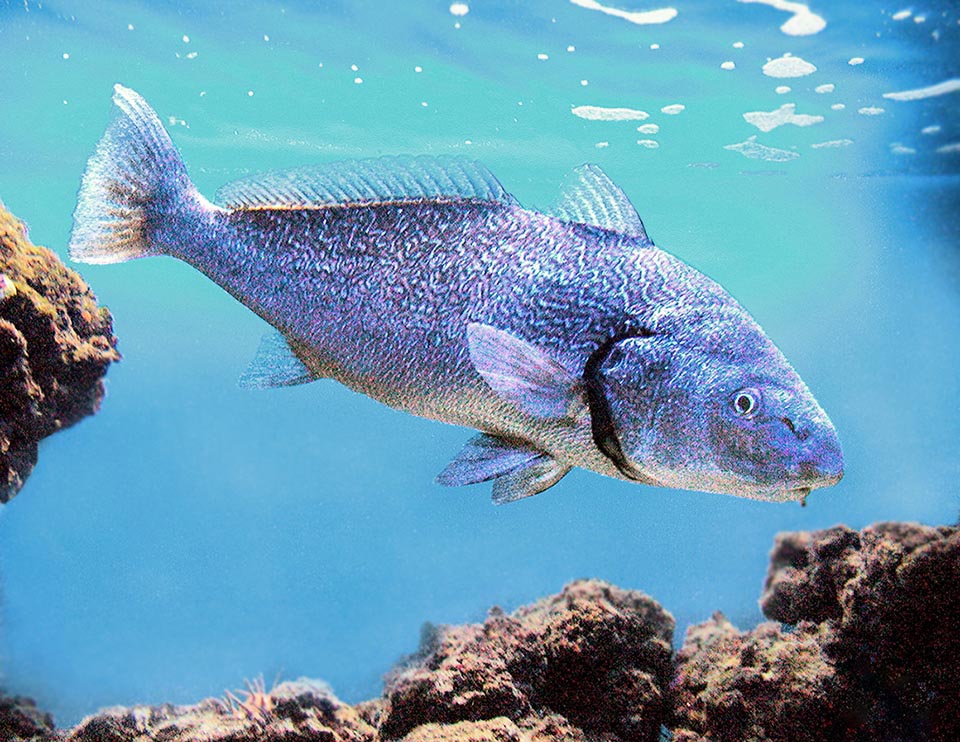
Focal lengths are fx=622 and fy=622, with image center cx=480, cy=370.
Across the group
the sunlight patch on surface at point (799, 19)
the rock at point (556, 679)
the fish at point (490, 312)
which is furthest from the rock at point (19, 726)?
the sunlight patch on surface at point (799, 19)

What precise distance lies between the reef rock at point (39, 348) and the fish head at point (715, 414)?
3256 millimetres

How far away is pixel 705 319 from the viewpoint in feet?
5.67

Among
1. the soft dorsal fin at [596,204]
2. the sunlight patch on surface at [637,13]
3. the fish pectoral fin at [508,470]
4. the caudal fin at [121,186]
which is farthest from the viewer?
the sunlight patch on surface at [637,13]

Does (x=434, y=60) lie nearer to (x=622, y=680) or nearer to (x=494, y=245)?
(x=494, y=245)

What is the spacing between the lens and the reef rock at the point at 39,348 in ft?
11.1

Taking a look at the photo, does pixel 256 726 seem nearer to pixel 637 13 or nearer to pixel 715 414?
pixel 715 414

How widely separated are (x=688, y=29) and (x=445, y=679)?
8.35 meters

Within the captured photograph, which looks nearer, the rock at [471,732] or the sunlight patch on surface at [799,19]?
the rock at [471,732]

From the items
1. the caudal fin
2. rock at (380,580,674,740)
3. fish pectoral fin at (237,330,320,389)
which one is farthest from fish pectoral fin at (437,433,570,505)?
the caudal fin

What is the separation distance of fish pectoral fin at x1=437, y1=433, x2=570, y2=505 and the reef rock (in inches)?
109

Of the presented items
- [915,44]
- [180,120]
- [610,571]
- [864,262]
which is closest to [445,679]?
[180,120]

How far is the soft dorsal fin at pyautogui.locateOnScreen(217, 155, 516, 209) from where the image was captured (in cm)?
211

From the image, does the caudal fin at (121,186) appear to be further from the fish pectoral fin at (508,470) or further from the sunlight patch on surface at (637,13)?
the sunlight patch on surface at (637,13)

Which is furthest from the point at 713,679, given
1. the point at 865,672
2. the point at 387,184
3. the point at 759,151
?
the point at 759,151
